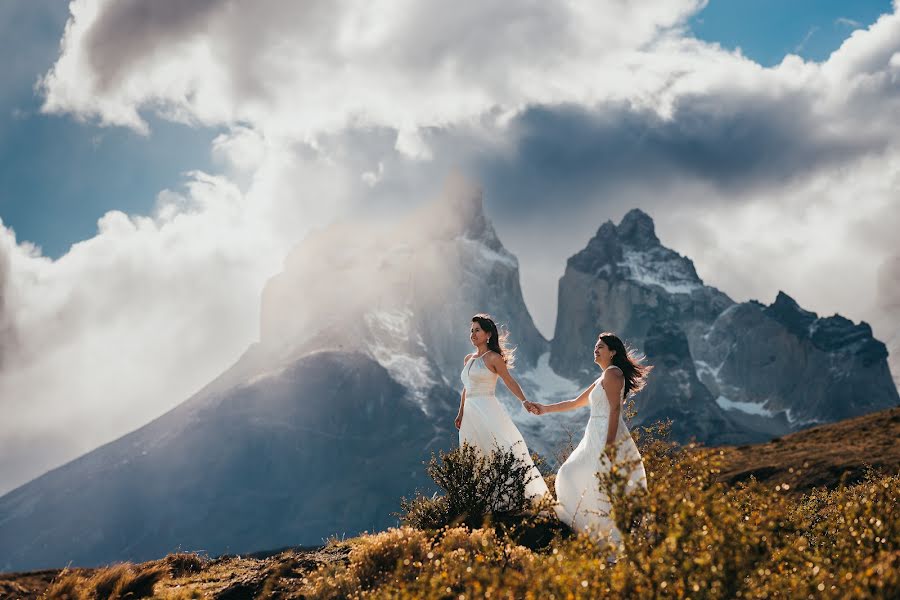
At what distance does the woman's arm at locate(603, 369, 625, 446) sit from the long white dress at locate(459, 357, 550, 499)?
1831 millimetres

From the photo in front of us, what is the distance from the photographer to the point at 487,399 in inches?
547

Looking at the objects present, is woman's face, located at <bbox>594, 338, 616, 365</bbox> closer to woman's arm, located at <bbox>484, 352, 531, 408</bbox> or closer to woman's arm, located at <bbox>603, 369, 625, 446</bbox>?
woman's arm, located at <bbox>603, 369, 625, 446</bbox>

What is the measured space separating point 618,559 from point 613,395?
4.13 m

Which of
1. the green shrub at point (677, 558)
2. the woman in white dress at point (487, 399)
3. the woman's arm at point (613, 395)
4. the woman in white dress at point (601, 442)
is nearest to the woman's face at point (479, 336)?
the woman in white dress at point (487, 399)

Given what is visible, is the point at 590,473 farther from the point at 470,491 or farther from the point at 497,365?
the point at 497,365

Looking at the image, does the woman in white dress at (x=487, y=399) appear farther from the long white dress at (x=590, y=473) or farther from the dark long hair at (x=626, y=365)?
the dark long hair at (x=626, y=365)

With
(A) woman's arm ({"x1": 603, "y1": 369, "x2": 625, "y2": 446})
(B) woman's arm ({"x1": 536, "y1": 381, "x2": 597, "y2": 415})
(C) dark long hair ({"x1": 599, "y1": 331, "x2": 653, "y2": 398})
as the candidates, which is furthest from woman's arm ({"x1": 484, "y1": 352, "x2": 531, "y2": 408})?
(A) woman's arm ({"x1": 603, "y1": 369, "x2": 625, "y2": 446})

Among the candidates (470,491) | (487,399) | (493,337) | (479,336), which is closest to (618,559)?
(470,491)

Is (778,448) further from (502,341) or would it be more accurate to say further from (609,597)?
(609,597)

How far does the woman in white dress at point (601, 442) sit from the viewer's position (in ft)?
35.4

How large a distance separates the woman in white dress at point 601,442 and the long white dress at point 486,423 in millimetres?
1108

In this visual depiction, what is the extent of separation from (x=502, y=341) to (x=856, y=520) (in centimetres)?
747

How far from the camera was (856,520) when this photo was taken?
7770 millimetres

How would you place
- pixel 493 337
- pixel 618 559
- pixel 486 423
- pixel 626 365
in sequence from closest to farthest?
1. pixel 618 559
2. pixel 626 365
3. pixel 486 423
4. pixel 493 337
